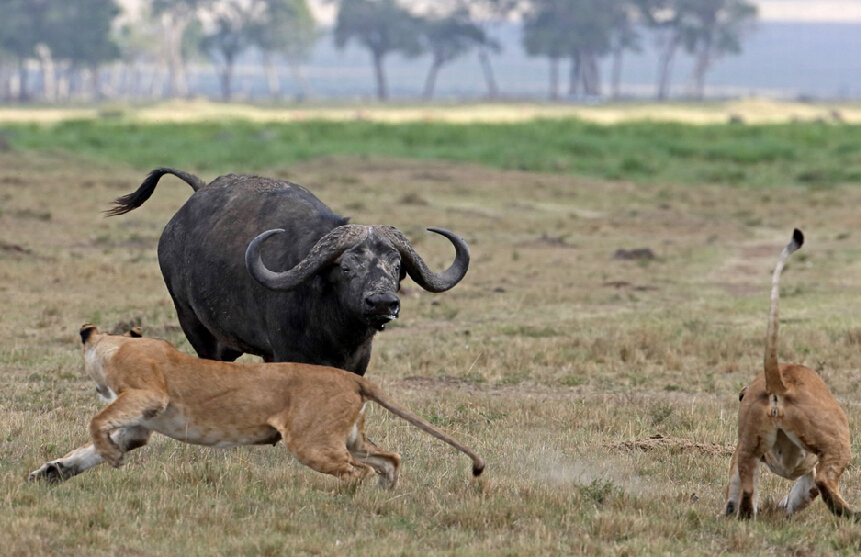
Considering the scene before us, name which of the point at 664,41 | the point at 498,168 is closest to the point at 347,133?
the point at 498,168

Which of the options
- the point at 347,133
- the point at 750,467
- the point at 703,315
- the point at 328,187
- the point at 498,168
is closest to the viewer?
the point at 750,467

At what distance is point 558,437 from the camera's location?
28.4ft

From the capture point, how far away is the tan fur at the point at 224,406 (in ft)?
21.3

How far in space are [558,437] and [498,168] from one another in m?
25.0

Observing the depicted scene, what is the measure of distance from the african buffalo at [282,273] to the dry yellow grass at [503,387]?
2.61 ft

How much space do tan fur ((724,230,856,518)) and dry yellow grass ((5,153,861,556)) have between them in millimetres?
245

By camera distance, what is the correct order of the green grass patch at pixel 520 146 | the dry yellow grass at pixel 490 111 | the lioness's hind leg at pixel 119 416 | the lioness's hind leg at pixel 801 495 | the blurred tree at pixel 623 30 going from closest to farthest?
the lioness's hind leg at pixel 119 416
the lioness's hind leg at pixel 801 495
the green grass patch at pixel 520 146
the dry yellow grass at pixel 490 111
the blurred tree at pixel 623 30

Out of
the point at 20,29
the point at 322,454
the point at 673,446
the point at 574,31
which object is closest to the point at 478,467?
the point at 322,454

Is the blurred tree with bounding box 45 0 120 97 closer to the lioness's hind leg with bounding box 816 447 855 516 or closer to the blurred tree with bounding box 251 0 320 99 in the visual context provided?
the blurred tree with bounding box 251 0 320 99

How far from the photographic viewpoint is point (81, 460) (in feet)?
21.7

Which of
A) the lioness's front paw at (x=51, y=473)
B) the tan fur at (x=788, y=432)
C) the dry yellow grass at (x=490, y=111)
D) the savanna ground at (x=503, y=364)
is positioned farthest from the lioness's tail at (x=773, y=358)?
the dry yellow grass at (x=490, y=111)

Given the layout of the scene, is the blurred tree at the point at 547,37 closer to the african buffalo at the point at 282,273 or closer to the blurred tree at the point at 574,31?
the blurred tree at the point at 574,31

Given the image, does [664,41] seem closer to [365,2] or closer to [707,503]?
[365,2]

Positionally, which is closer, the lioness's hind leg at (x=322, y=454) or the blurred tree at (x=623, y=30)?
the lioness's hind leg at (x=322, y=454)
